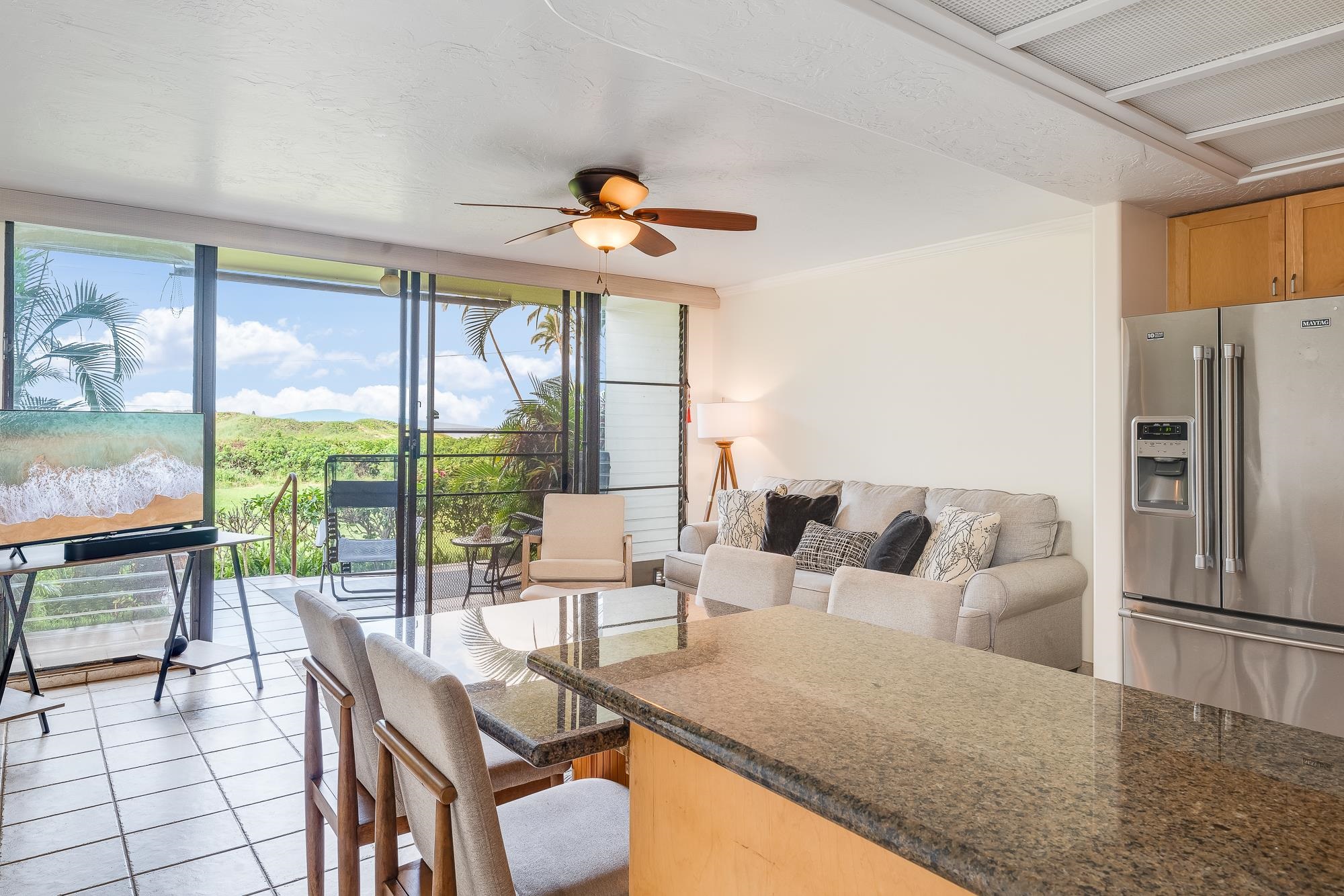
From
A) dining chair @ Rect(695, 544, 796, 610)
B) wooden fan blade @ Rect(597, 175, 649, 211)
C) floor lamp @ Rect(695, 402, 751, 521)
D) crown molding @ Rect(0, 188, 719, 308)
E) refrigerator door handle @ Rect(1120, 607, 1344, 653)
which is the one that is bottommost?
refrigerator door handle @ Rect(1120, 607, 1344, 653)

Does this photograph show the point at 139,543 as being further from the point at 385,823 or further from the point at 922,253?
the point at 922,253

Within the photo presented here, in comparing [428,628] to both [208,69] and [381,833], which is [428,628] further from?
[208,69]

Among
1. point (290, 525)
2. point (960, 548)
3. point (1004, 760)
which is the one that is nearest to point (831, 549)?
point (960, 548)

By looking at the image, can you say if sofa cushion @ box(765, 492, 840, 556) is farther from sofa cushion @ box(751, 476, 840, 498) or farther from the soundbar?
the soundbar

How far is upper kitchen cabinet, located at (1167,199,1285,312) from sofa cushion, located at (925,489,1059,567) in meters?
1.20

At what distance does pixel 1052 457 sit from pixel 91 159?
4910 millimetres

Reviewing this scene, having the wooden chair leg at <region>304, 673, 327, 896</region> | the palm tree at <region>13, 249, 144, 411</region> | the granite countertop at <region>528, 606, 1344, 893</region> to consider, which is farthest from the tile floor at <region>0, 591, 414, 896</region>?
the granite countertop at <region>528, 606, 1344, 893</region>

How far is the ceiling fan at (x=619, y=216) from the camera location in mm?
3301

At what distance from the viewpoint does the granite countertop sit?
610 mm

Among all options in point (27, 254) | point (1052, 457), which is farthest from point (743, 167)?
point (27, 254)

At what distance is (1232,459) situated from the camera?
116 inches

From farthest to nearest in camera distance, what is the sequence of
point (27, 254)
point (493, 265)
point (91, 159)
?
Answer: point (493, 265) → point (27, 254) → point (91, 159)

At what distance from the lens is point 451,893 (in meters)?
1.22

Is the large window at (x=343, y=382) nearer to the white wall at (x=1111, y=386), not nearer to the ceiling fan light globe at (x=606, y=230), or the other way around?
the ceiling fan light globe at (x=606, y=230)
